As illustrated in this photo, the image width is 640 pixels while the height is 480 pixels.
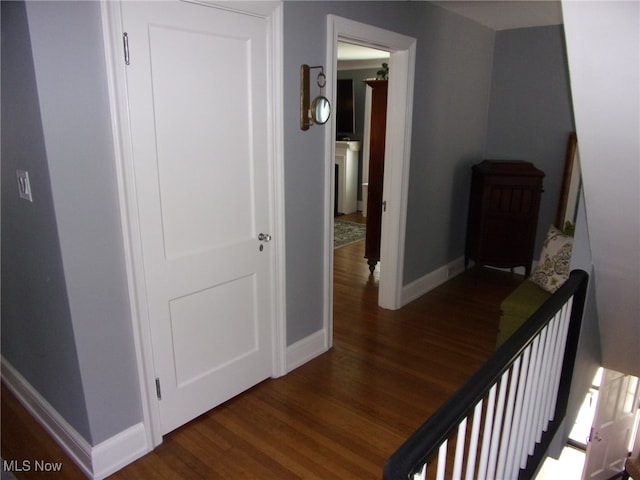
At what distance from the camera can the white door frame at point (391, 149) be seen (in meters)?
2.73

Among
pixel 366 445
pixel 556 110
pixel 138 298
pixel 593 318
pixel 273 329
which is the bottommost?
pixel 366 445

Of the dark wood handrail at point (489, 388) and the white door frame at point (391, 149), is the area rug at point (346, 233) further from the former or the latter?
the dark wood handrail at point (489, 388)

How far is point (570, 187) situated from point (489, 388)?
3.77 meters

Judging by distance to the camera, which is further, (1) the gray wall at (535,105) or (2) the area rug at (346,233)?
(2) the area rug at (346,233)

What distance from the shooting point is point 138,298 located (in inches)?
78.0

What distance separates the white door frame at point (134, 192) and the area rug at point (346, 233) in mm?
2997

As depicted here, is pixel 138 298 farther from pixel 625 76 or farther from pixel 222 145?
pixel 625 76

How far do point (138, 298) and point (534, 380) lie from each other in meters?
1.68

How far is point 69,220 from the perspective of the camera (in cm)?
170

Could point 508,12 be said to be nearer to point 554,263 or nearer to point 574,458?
point 554,263

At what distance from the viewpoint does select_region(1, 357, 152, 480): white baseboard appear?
1979mm

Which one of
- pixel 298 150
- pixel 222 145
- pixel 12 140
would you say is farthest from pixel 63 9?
pixel 298 150

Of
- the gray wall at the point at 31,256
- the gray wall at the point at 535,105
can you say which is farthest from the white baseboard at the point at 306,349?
the gray wall at the point at 535,105

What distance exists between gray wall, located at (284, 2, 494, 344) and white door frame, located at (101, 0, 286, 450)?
0.25 feet
